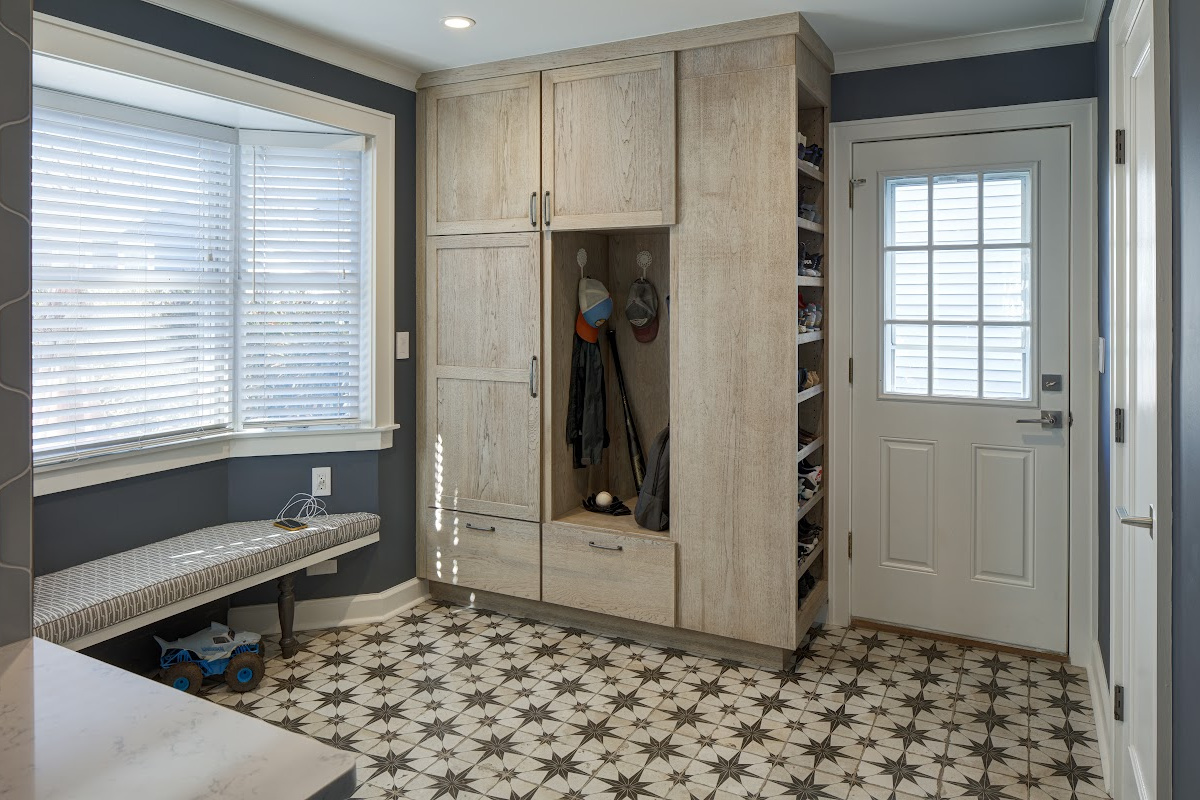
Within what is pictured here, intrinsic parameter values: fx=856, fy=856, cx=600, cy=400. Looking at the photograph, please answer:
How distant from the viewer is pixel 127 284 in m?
3.10

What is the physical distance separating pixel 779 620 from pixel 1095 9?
240 cm

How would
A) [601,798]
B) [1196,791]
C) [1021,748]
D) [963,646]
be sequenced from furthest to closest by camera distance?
[963,646] → [1021,748] → [601,798] → [1196,791]

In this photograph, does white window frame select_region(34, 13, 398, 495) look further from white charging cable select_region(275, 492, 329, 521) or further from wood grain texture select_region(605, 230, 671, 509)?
wood grain texture select_region(605, 230, 671, 509)

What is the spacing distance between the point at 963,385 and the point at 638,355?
1.40 meters

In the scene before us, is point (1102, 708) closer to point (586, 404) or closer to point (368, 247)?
point (586, 404)

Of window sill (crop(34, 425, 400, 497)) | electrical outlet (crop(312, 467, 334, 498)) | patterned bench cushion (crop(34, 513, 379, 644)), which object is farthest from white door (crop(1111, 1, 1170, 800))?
electrical outlet (crop(312, 467, 334, 498))

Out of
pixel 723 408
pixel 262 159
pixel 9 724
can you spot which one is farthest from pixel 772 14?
pixel 9 724

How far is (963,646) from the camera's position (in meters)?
3.52

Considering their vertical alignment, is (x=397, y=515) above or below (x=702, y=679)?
above

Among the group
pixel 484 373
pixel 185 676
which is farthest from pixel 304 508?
pixel 484 373

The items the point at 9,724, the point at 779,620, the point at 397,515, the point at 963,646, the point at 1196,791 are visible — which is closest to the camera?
the point at 9,724

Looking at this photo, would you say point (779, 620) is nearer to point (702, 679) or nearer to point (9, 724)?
point (702, 679)

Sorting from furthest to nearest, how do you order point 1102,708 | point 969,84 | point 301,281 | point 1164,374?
point 301,281, point 969,84, point 1102,708, point 1164,374

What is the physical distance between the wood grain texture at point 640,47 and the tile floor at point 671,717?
238 centimetres
